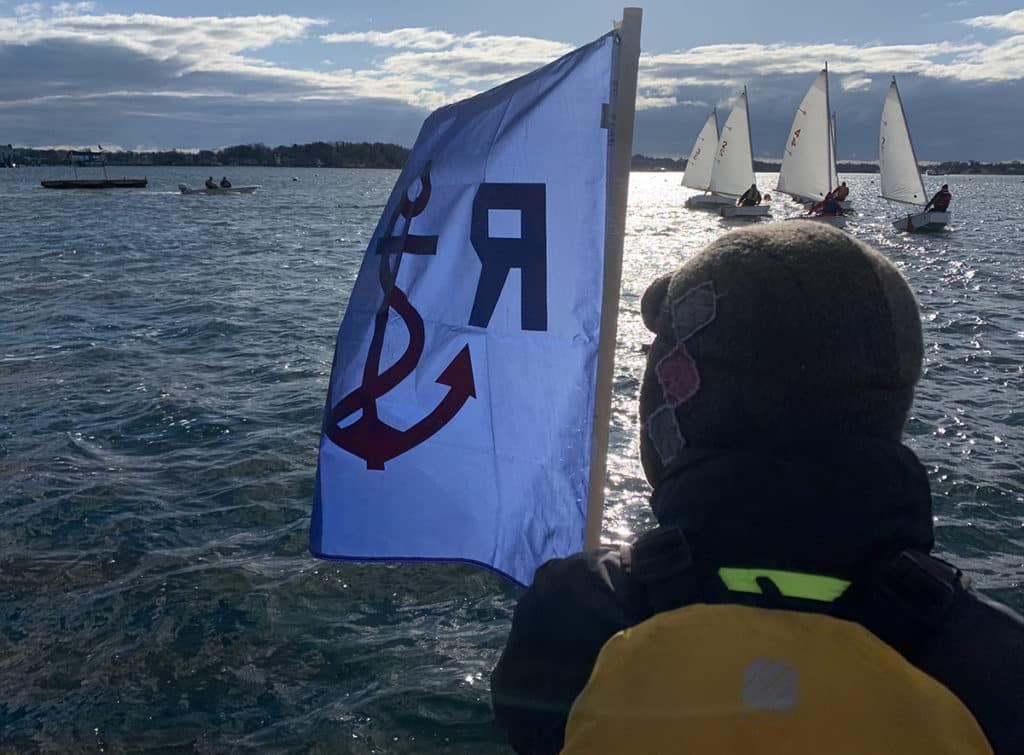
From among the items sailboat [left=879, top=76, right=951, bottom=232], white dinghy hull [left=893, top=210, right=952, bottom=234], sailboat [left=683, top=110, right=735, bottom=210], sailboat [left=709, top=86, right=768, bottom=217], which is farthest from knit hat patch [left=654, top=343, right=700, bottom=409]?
sailboat [left=683, top=110, right=735, bottom=210]

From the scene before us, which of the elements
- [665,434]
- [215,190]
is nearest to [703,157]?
[215,190]

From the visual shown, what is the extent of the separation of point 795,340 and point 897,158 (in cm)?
4316

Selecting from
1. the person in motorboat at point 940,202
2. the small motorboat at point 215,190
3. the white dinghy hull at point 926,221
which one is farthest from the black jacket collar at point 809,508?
the small motorboat at point 215,190

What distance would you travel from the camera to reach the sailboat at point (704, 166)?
49844 mm

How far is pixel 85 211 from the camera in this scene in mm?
40406

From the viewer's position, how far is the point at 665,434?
1619 millimetres

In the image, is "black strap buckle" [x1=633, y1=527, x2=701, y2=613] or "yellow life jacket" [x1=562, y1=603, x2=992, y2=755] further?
"black strap buckle" [x1=633, y1=527, x2=701, y2=613]

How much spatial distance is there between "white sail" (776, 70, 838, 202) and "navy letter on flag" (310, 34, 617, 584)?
38.6 m

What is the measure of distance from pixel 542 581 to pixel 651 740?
1.43 feet

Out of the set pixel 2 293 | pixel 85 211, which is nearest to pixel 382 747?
pixel 2 293

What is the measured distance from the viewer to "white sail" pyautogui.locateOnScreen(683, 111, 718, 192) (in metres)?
49.8

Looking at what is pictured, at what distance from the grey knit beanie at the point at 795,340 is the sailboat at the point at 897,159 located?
41499 millimetres

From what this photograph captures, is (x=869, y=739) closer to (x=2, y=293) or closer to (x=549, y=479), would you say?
(x=549, y=479)

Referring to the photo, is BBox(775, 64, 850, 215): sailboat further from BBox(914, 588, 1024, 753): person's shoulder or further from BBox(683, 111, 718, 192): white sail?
BBox(914, 588, 1024, 753): person's shoulder
